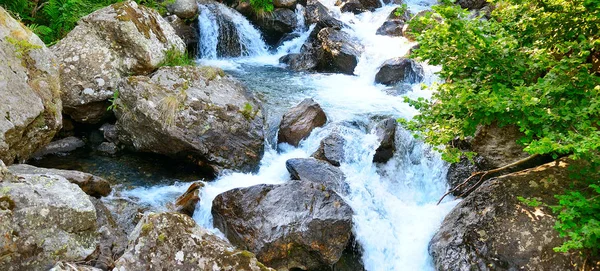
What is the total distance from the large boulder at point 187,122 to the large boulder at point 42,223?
3599 mm

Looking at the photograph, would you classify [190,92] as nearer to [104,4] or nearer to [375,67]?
[104,4]

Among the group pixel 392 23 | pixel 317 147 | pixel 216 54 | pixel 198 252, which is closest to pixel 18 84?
pixel 198 252

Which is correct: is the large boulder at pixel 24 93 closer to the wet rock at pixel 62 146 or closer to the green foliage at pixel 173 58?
the wet rock at pixel 62 146

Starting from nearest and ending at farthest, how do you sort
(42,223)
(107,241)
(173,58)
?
(42,223) < (107,241) < (173,58)

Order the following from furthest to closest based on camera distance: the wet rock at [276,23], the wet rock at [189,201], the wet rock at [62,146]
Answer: the wet rock at [276,23]
the wet rock at [62,146]
the wet rock at [189,201]

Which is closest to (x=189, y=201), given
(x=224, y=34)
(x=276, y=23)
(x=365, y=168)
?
(x=365, y=168)

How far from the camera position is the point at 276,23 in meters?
16.6

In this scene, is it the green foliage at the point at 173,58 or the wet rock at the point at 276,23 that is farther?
the wet rock at the point at 276,23

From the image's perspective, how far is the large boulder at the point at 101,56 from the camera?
28.6ft

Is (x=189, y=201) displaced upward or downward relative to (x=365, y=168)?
upward

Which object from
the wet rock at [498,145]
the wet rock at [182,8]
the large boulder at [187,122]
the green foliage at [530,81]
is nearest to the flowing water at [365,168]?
the large boulder at [187,122]

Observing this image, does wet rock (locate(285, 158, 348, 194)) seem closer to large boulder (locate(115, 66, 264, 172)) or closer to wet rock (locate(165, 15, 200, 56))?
large boulder (locate(115, 66, 264, 172))

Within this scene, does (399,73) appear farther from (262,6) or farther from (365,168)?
(262,6)

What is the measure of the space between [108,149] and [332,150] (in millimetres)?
4461
